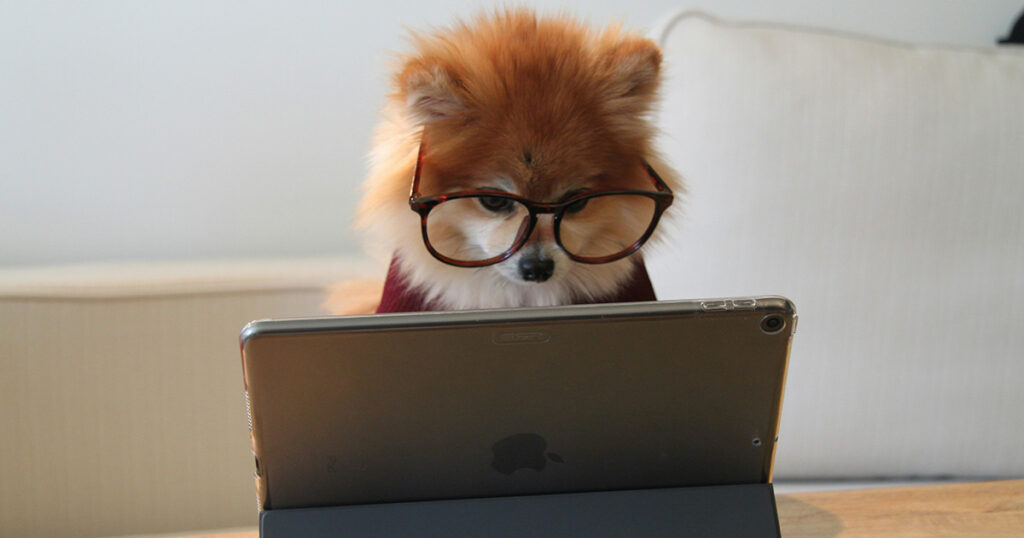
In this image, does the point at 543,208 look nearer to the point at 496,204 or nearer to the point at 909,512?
the point at 496,204

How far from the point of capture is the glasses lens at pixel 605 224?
3.48 ft

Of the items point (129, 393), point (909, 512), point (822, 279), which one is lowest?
point (129, 393)

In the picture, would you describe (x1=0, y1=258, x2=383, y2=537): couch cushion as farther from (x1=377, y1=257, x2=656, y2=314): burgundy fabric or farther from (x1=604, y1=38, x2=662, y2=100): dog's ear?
(x1=604, y1=38, x2=662, y2=100): dog's ear

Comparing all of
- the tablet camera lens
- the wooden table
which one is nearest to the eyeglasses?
the tablet camera lens

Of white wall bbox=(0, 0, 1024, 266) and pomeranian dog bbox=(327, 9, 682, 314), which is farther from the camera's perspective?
white wall bbox=(0, 0, 1024, 266)

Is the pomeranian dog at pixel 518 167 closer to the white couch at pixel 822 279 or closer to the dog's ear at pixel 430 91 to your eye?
Result: the dog's ear at pixel 430 91

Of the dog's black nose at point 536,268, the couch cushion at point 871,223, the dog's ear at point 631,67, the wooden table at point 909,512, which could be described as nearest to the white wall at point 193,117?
the couch cushion at point 871,223

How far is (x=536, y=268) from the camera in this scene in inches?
41.1

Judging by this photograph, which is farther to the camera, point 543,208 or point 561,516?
point 543,208

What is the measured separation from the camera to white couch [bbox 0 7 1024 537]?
60.4 inches

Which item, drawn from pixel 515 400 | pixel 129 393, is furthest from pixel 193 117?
pixel 515 400

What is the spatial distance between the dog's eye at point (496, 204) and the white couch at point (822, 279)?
0.63 metres

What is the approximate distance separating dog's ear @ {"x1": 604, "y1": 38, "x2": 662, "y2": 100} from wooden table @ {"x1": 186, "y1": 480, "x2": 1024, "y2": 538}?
561 mm

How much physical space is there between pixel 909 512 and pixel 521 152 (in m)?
0.63
